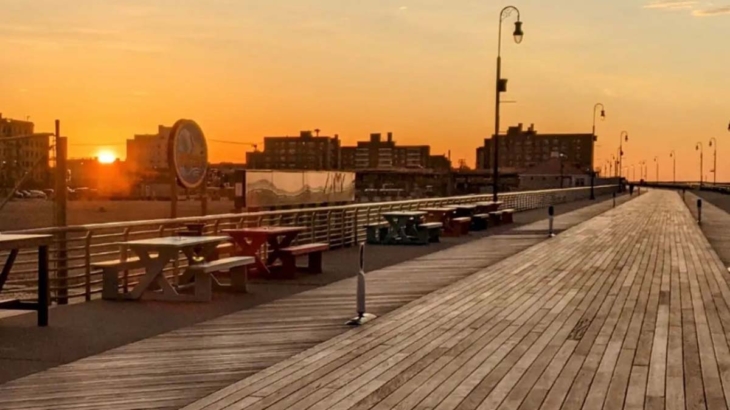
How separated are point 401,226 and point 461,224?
474 cm

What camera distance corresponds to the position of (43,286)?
9.20 m

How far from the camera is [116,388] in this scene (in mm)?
6699

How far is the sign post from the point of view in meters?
14.1

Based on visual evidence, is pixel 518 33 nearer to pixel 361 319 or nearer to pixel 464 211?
pixel 464 211

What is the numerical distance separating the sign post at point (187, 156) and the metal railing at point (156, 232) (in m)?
0.73

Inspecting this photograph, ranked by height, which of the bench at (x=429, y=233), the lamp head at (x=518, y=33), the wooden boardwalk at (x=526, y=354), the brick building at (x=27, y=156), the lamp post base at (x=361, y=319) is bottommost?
the wooden boardwalk at (x=526, y=354)

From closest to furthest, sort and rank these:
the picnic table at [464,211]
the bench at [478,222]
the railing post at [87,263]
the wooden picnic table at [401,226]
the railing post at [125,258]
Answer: the railing post at [87,263], the railing post at [125,258], the wooden picnic table at [401,226], the picnic table at [464,211], the bench at [478,222]

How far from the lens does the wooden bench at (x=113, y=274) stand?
37.1 ft

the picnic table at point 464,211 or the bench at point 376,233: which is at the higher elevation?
the picnic table at point 464,211

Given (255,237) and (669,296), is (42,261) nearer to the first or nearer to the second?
(255,237)

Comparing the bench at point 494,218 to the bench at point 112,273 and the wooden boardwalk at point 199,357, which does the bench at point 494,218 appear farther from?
the bench at point 112,273

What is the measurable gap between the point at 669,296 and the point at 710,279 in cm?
266

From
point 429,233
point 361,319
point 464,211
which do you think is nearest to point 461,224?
point 464,211

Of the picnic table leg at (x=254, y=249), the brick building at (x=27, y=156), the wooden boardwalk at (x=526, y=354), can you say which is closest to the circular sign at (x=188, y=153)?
the picnic table leg at (x=254, y=249)
